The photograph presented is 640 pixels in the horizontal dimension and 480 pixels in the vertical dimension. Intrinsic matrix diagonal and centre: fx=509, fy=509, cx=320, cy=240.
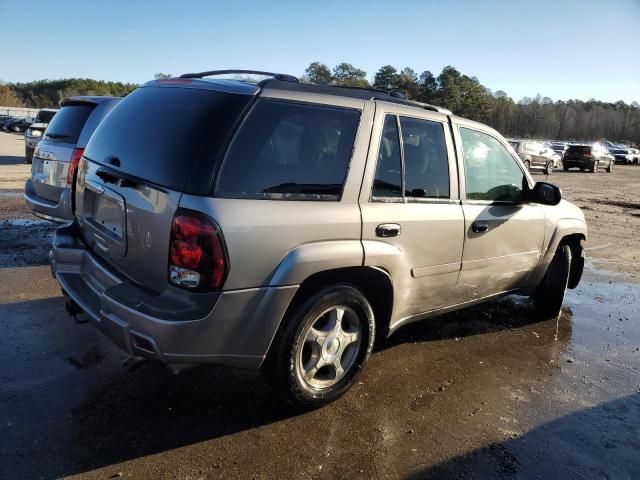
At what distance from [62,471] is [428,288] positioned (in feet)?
8.23

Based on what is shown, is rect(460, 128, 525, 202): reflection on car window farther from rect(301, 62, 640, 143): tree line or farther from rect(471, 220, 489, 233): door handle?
rect(301, 62, 640, 143): tree line

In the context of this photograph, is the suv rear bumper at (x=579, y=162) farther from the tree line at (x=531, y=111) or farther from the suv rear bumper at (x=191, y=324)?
the tree line at (x=531, y=111)

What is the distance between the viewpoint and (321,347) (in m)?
3.14

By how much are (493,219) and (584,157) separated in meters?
29.8

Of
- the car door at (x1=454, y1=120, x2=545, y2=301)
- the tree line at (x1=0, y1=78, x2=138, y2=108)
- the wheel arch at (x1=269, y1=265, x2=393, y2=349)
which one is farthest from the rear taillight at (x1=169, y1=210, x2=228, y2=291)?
the tree line at (x1=0, y1=78, x2=138, y2=108)

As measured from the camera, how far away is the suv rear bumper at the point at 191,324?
8.39ft

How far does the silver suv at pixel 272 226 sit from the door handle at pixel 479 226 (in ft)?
0.05

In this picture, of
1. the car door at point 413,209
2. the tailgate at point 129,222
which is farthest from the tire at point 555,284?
the tailgate at point 129,222

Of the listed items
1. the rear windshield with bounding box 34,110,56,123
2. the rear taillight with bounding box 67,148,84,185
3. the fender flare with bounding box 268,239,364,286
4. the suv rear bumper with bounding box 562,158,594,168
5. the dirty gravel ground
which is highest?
the rear windshield with bounding box 34,110,56,123

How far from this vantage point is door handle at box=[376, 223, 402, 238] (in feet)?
10.5

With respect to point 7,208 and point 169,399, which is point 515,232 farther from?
point 7,208

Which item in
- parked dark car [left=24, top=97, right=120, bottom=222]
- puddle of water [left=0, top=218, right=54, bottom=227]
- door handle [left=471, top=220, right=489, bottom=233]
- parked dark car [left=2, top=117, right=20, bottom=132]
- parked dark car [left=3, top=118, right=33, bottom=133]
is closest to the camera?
door handle [left=471, top=220, right=489, bottom=233]

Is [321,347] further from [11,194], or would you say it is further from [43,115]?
[43,115]

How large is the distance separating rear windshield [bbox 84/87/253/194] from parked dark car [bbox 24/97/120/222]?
2623mm
